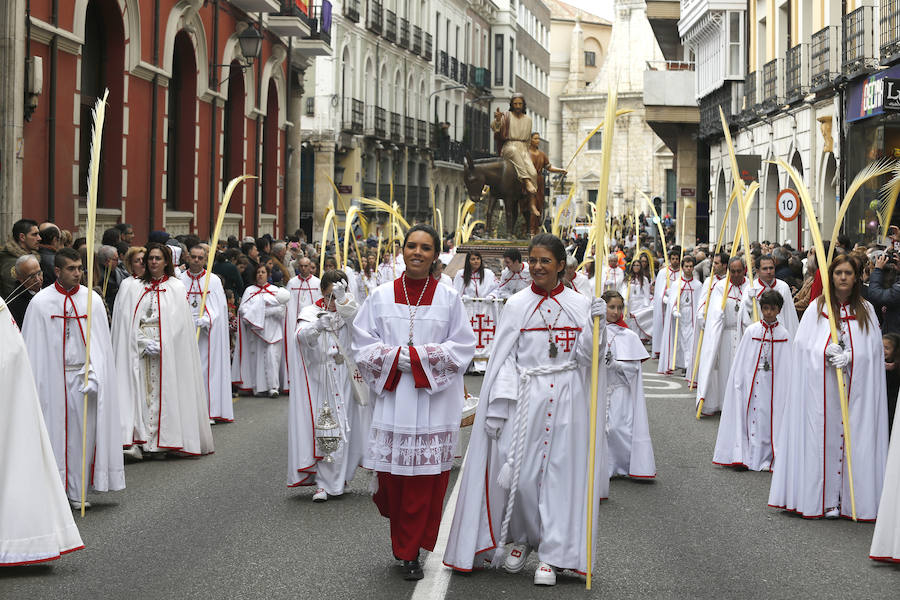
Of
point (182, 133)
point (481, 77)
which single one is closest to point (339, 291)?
point (182, 133)

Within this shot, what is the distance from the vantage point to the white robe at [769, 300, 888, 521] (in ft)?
28.5

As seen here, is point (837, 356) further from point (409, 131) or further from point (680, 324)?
point (409, 131)

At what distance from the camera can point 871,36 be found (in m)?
21.8

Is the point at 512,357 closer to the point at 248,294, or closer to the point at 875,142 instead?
the point at 248,294

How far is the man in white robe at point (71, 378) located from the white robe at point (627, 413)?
11.8ft

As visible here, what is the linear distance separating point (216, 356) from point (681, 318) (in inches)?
304

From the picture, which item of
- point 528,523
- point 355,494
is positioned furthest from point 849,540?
point 355,494

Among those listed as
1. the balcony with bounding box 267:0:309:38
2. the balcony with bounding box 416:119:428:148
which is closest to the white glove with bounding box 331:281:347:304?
the balcony with bounding box 267:0:309:38

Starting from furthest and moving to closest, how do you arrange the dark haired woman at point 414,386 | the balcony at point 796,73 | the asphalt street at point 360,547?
the balcony at point 796,73 → the dark haired woman at point 414,386 → the asphalt street at point 360,547

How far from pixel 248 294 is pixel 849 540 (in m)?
9.02

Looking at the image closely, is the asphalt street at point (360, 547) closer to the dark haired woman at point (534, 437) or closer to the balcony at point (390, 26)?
the dark haired woman at point (534, 437)

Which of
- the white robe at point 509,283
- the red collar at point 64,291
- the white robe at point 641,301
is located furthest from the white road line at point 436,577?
the white robe at point 641,301

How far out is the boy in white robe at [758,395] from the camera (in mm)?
10773

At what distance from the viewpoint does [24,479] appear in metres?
6.90
